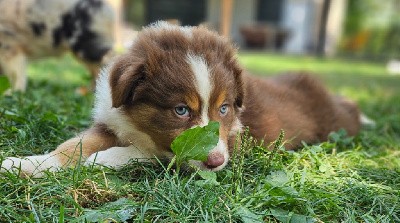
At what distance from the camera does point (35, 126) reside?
383 centimetres

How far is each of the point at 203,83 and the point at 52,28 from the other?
13.4ft

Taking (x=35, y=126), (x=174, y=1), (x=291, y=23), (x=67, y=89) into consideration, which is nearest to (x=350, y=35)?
(x=291, y=23)

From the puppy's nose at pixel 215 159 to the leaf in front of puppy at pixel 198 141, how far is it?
0.10 ft

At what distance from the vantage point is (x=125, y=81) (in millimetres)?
3074

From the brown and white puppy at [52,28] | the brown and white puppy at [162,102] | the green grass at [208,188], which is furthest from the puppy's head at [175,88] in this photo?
the brown and white puppy at [52,28]

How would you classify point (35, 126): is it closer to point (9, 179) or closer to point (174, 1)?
point (9, 179)

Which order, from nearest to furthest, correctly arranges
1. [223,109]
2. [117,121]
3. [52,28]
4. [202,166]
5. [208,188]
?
1. [208,188]
2. [202,166]
3. [223,109]
4. [117,121]
5. [52,28]

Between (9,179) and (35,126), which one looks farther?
(35,126)

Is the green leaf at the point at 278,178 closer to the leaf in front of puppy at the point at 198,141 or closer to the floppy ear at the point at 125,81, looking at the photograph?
the leaf in front of puppy at the point at 198,141

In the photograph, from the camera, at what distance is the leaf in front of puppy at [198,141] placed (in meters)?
2.90

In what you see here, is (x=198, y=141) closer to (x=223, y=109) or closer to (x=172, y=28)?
(x=223, y=109)

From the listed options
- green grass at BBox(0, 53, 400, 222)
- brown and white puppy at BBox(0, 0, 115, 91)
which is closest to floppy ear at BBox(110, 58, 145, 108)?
green grass at BBox(0, 53, 400, 222)

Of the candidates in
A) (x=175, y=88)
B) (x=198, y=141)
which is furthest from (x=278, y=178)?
(x=175, y=88)

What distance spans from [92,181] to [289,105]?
7.30 ft
